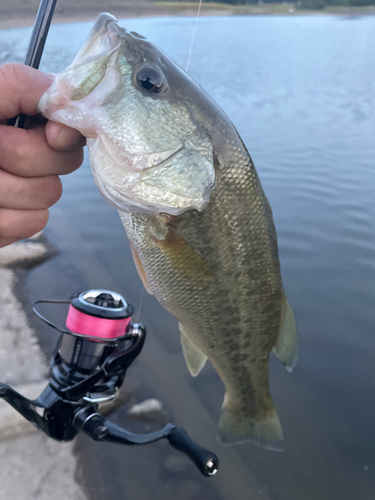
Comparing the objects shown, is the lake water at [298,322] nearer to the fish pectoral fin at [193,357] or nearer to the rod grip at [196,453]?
the rod grip at [196,453]

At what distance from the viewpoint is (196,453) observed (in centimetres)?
141

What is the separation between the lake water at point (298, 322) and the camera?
195cm

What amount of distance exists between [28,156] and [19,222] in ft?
0.69

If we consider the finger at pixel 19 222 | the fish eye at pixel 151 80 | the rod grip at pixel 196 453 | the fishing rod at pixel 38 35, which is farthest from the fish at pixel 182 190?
the rod grip at pixel 196 453

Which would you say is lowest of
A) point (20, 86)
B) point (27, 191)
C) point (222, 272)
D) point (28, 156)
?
point (222, 272)

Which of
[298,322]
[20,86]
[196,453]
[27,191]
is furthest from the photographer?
[298,322]

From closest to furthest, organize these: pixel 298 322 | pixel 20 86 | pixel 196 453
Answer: pixel 20 86, pixel 196 453, pixel 298 322

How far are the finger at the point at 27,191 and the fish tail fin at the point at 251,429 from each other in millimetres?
1056

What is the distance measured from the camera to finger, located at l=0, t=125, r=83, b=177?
93cm

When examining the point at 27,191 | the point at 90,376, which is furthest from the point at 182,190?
Result: the point at 90,376

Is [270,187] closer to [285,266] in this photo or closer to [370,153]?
[285,266]

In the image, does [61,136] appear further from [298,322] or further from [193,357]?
[298,322]

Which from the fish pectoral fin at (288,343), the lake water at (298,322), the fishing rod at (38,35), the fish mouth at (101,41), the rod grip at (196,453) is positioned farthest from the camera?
the lake water at (298,322)

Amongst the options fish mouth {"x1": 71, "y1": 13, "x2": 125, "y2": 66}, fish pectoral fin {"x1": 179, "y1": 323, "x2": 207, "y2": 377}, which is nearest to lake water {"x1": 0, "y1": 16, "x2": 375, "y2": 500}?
fish mouth {"x1": 71, "y1": 13, "x2": 125, "y2": 66}
